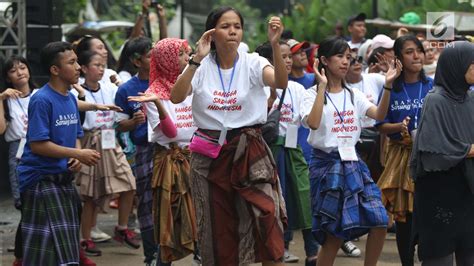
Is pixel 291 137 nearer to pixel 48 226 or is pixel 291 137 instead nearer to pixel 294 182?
pixel 294 182

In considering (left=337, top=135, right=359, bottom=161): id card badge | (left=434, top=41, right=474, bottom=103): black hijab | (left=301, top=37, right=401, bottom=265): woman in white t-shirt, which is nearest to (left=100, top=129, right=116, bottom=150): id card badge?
(left=301, top=37, right=401, bottom=265): woman in white t-shirt

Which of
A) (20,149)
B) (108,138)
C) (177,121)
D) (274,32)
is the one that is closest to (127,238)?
(108,138)

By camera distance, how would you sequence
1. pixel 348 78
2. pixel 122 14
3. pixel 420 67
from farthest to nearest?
pixel 122 14, pixel 348 78, pixel 420 67

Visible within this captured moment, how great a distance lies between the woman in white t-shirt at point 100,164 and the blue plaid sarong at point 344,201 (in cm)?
253

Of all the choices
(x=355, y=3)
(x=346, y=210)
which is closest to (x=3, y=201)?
(x=346, y=210)

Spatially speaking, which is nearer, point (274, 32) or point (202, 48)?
point (274, 32)

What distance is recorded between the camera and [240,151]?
22.3ft

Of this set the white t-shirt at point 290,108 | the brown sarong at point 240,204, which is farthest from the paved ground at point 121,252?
the brown sarong at point 240,204

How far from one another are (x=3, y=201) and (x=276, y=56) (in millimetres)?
6624

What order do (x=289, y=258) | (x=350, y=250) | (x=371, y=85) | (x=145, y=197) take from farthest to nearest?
(x=371, y=85)
(x=350, y=250)
(x=289, y=258)
(x=145, y=197)

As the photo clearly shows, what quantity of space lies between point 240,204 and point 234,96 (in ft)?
2.23

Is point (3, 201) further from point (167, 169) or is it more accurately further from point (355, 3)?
point (355, 3)

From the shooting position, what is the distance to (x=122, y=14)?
67.3 ft

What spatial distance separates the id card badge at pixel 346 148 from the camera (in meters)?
7.73
